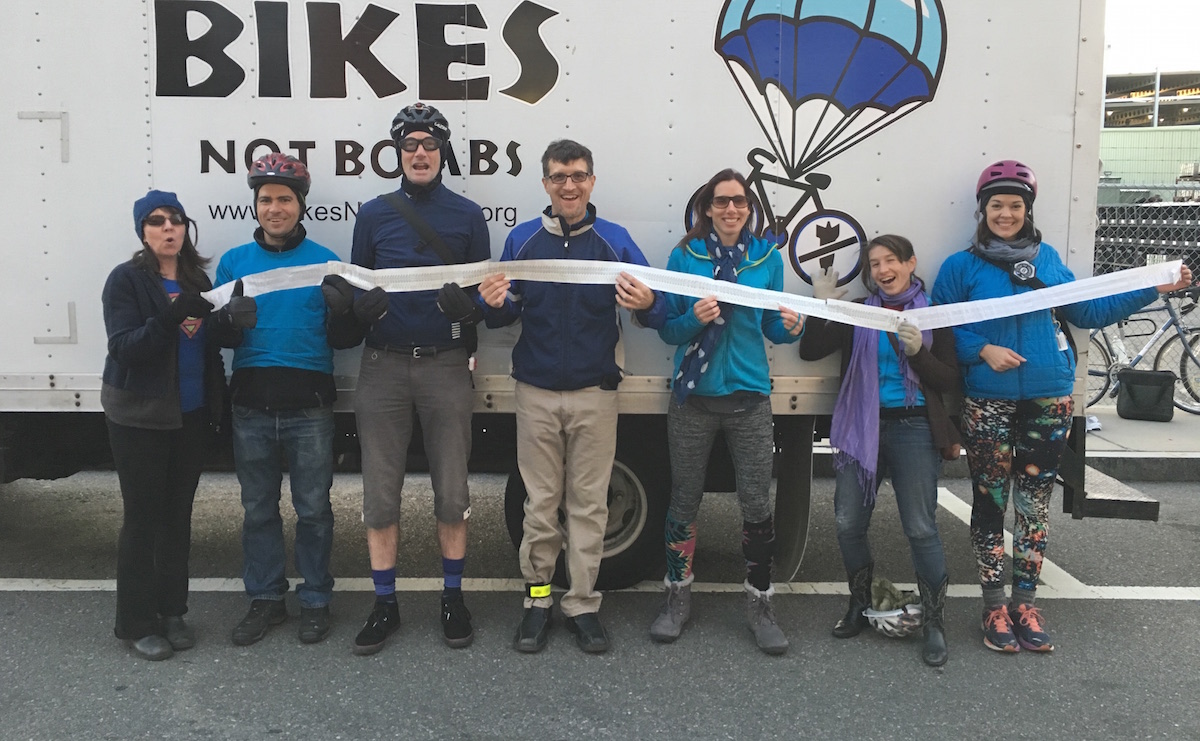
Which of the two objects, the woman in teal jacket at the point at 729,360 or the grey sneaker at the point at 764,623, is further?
the grey sneaker at the point at 764,623

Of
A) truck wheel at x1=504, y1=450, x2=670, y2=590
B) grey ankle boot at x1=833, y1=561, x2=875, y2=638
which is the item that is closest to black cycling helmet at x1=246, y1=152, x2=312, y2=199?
truck wheel at x1=504, y1=450, x2=670, y2=590

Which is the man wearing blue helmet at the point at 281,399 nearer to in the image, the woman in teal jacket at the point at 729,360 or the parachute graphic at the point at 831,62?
the woman in teal jacket at the point at 729,360

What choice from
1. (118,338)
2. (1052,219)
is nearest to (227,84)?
(118,338)

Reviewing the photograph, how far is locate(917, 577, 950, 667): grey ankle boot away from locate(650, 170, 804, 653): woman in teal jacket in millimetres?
595

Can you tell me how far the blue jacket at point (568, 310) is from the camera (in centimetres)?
349

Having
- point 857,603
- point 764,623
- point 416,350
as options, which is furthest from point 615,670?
point 416,350

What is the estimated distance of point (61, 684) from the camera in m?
3.36

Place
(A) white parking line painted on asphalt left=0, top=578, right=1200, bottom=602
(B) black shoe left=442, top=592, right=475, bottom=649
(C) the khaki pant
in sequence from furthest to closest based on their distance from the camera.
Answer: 1. (A) white parking line painted on asphalt left=0, top=578, right=1200, bottom=602
2. (B) black shoe left=442, top=592, right=475, bottom=649
3. (C) the khaki pant

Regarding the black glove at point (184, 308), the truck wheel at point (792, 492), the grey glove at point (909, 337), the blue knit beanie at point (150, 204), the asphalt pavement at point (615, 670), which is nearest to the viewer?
the asphalt pavement at point (615, 670)

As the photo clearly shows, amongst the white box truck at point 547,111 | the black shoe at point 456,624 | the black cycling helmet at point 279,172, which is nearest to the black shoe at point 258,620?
the black shoe at point 456,624

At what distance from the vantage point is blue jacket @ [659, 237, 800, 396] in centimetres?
349

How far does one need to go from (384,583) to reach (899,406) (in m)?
2.30

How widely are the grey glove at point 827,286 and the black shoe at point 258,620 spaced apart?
8.92 ft

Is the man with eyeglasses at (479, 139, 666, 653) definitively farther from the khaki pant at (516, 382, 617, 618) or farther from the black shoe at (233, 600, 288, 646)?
the black shoe at (233, 600, 288, 646)
